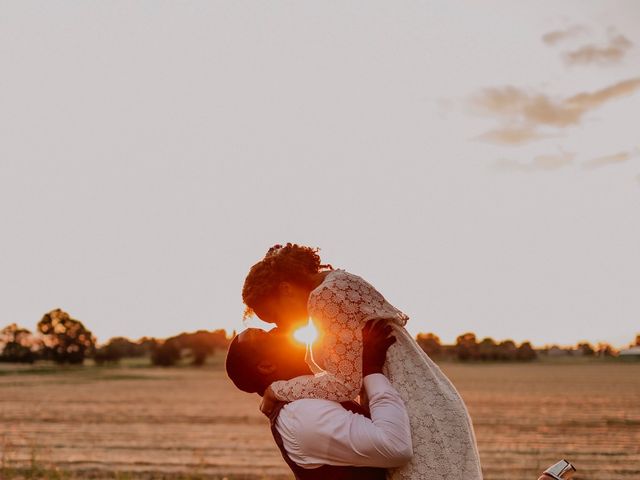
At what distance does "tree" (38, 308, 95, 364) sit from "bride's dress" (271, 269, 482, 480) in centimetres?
10850

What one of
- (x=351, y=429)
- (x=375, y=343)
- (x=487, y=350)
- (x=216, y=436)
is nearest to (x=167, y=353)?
(x=487, y=350)

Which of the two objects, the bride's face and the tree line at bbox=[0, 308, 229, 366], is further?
the tree line at bbox=[0, 308, 229, 366]

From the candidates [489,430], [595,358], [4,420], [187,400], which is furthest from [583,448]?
[595,358]

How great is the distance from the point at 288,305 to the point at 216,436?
69.3 feet

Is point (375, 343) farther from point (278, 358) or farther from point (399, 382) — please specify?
point (278, 358)

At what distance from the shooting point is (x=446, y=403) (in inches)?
100

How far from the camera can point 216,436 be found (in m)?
23.2

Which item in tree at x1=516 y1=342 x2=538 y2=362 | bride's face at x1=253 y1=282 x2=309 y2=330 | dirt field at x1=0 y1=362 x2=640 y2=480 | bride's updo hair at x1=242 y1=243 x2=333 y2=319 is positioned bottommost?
dirt field at x1=0 y1=362 x2=640 y2=480

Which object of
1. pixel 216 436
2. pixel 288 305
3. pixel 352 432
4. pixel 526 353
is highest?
pixel 288 305

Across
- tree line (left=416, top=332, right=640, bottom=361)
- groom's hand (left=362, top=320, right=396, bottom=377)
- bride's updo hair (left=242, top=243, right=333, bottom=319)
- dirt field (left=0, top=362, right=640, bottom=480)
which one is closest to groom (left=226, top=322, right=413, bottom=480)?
groom's hand (left=362, top=320, right=396, bottom=377)

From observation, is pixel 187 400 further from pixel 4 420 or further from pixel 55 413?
pixel 4 420

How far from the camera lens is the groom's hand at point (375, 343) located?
262 cm

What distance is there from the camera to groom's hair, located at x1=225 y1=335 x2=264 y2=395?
9.16ft

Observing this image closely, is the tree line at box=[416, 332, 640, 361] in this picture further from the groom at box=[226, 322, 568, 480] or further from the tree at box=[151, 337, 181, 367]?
the groom at box=[226, 322, 568, 480]
